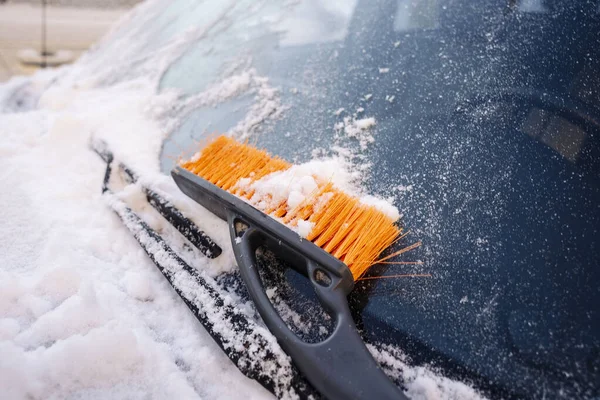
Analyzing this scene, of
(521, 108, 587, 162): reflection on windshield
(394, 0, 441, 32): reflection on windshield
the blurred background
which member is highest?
(394, 0, 441, 32): reflection on windshield

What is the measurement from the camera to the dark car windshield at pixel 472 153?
591 mm

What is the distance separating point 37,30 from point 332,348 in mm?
6443

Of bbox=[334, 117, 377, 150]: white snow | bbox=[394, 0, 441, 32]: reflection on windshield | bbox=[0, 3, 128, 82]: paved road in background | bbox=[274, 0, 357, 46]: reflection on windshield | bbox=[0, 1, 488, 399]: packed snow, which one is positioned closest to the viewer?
bbox=[0, 1, 488, 399]: packed snow

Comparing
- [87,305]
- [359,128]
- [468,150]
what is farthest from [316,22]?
[87,305]

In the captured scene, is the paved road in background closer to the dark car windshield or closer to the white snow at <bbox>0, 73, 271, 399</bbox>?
the white snow at <bbox>0, 73, 271, 399</bbox>

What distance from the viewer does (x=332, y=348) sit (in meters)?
0.62

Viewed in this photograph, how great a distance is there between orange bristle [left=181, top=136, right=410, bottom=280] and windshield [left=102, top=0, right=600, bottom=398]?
0.05 meters

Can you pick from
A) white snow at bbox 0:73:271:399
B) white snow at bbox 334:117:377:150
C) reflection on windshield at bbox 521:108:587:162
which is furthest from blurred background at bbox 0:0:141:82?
reflection on windshield at bbox 521:108:587:162

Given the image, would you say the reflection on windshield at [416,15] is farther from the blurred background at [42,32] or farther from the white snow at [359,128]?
the blurred background at [42,32]

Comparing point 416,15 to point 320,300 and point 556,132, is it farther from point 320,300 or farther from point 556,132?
point 320,300

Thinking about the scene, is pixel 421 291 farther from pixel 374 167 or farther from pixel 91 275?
pixel 91 275

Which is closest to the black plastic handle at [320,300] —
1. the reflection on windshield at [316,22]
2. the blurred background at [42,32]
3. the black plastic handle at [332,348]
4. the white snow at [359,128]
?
the black plastic handle at [332,348]

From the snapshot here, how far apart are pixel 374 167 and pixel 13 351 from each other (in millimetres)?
843

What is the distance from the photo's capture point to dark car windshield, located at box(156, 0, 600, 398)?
0.59m
